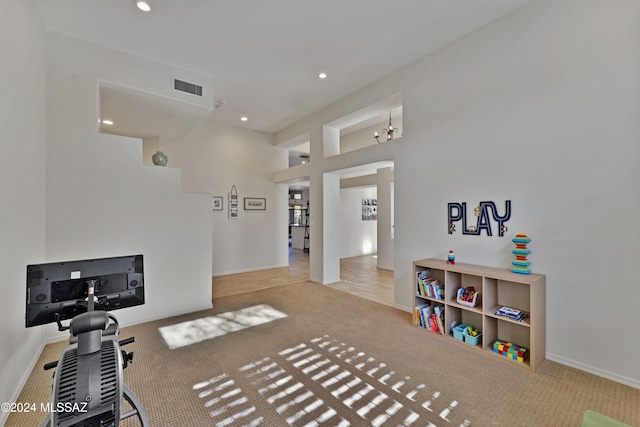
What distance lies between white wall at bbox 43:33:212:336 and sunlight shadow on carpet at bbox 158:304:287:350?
18.2 inches

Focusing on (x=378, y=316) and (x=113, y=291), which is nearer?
(x=113, y=291)

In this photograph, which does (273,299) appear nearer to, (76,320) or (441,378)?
(441,378)

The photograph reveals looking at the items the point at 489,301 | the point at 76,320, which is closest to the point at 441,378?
the point at 489,301

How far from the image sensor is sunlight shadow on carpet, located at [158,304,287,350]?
9.58ft

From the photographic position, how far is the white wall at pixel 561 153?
2131 mm

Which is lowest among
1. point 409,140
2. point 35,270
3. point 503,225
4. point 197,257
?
point 197,257

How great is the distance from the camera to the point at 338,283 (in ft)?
17.0

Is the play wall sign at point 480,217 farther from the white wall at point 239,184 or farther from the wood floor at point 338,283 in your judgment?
the white wall at point 239,184

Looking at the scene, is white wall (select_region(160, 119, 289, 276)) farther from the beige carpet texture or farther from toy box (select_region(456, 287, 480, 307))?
toy box (select_region(456, 287, 480, 307))

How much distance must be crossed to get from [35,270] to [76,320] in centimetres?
48

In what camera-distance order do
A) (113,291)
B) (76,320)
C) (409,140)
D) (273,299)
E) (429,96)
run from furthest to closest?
(273,299) < (409,140) < (429,96) < (113,291) < (76,320)

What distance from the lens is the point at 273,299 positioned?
13.7 feet

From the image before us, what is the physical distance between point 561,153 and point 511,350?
6.14ft

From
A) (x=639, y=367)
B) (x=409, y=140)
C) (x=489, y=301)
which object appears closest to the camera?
(x=639, y=367)
